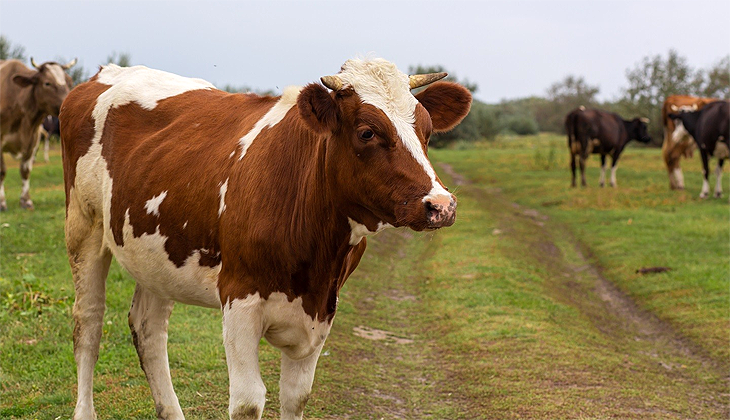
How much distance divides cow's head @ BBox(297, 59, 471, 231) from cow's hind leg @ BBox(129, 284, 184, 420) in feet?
Result: 6.77

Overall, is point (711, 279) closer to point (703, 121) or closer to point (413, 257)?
point (413, 257)

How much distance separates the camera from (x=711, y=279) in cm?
1218

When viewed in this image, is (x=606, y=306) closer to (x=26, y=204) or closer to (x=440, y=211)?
(x=440, y=211)

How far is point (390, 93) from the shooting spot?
12.4 ft

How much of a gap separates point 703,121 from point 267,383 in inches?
685

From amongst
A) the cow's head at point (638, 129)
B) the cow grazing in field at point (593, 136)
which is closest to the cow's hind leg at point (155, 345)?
the cow grazing in field at point (593, 136)

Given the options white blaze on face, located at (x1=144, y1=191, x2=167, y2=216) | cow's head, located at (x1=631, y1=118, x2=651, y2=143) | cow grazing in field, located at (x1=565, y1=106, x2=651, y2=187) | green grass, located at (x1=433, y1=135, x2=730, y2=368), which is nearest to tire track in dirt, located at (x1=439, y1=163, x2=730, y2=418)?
green grass, located at (x1=433, y1=135, x2=730, y2=368)

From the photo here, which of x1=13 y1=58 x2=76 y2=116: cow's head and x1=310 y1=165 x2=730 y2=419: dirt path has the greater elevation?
x1=13 y1=58 x2=76 y2=116: cow's head

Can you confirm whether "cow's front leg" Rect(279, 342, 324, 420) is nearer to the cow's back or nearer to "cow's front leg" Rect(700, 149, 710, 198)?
the cow's back

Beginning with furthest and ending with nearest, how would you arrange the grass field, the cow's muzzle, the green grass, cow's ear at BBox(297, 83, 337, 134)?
the green grass
the grass field
cow's ear at BBox(297, 83, 337, 134)
the cow's muzzle

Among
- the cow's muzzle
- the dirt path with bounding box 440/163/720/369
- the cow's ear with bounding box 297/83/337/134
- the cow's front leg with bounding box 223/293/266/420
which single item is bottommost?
the dirt path with bounding box 440/163/720/369

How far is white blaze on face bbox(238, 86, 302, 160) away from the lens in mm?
4348

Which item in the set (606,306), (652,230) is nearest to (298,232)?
(606,306)

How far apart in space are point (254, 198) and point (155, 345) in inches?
71.6
